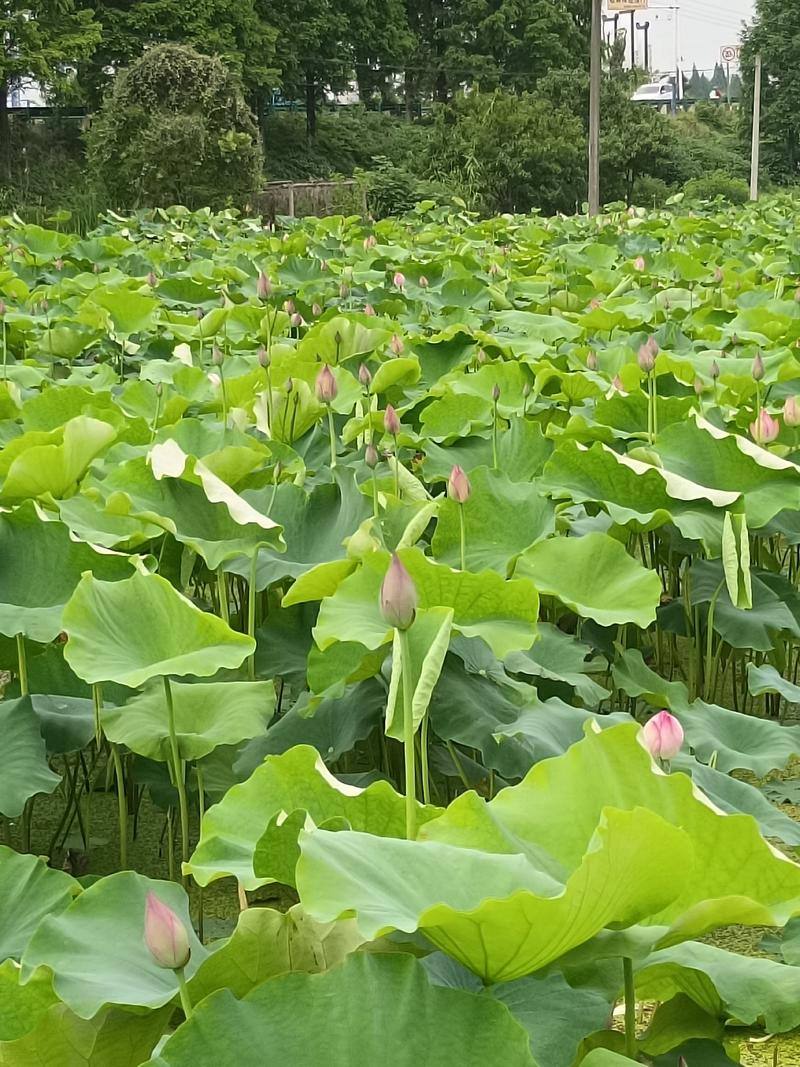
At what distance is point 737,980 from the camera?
2.45ft

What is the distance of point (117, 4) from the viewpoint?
19750 mm

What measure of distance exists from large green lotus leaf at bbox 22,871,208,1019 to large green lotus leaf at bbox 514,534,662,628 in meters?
0.68

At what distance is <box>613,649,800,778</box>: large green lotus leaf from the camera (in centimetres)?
119

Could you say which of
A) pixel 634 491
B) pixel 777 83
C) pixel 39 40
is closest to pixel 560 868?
pixel 634 491

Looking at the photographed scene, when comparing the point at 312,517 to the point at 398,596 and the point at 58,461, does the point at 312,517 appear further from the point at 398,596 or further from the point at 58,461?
the point at 398,596

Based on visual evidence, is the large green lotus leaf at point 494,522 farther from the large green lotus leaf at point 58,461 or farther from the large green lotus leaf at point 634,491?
the large green lotus leaf at point 58,461

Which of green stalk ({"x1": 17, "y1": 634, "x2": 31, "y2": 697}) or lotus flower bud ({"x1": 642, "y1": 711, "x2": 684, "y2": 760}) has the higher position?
lotus flower bud ({"x1": 642, "y1": 711, "x2": 684, "y2": 760})

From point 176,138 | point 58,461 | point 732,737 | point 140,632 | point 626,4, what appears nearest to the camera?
point 140,632

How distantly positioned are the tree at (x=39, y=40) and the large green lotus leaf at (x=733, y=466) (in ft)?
53.1

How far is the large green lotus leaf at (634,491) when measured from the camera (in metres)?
1.55

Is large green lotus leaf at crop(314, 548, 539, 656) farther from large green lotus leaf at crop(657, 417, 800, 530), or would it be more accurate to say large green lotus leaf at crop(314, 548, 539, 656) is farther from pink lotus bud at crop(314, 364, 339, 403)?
pink lotus bud at crop(314, 364, 339, 403)

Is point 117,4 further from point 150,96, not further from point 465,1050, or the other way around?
point 465,1050

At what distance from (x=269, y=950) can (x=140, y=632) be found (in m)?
0.49

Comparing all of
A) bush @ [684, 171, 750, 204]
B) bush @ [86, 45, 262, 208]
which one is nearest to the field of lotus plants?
bush @ [86, 45, 262, 208]
